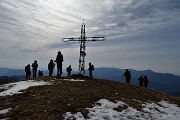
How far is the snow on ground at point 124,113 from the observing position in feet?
65.9

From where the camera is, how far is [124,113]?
73.0ft

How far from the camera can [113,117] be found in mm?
20656

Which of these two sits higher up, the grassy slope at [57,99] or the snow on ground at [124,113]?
the grassy slope at [57,99]

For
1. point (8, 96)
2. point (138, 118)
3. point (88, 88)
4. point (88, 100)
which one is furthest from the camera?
point (88, 88)

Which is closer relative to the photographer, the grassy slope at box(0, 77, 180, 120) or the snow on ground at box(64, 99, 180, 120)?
the grassy slope at box(0, 77, 180, 120)

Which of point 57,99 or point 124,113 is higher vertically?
point 57,99

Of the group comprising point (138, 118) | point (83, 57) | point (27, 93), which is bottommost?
point (138, 118)

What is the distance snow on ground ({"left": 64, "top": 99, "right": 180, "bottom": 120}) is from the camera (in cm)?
2008

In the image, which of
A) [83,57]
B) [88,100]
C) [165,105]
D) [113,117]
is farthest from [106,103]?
[83,57]

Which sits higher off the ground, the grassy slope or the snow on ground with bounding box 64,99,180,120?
the grassy slope

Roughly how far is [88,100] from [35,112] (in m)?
5.60

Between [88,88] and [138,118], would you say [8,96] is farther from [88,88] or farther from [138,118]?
[138,118]

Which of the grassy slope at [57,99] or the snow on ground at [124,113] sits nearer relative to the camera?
the grassy slope at [57,99]

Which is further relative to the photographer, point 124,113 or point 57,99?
point 57,99
